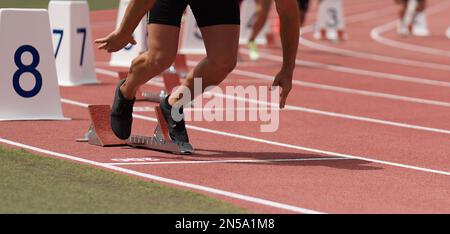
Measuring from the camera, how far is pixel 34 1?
16.3 meters

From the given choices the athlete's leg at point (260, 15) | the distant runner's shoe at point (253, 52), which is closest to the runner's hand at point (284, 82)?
the athlete's leg at point (260, 15)

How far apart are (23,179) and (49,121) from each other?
3.22 meters

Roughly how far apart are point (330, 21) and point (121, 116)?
15.8 metres

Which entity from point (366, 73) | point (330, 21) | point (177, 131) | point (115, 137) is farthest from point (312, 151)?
point (330, 21)

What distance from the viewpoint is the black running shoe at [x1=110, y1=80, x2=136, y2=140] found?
30.0ft

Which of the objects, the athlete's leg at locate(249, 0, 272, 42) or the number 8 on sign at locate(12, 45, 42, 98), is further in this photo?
the athlete's leg at locate(249, 0, 272, 42)

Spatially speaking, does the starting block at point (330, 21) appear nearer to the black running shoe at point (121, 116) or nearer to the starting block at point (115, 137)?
the starting block at point (115, 137)

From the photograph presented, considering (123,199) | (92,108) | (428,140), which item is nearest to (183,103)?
(92,108)

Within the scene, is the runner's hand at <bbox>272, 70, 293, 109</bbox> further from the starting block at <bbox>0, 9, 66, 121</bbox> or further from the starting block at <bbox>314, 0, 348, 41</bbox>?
the starting block at <bbox>314, 0, 348, 41</bbox>

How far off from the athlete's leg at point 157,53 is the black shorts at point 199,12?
2.4 inches

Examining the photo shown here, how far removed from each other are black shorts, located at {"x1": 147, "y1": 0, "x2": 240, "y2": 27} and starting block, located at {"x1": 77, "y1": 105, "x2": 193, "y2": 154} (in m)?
0.82

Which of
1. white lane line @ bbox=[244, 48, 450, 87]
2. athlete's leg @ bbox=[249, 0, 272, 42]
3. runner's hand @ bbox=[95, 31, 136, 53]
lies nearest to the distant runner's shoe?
athlete's leg @ bbox=[249, 0, 272, 42]
